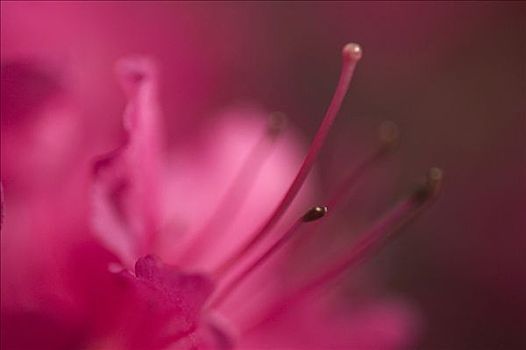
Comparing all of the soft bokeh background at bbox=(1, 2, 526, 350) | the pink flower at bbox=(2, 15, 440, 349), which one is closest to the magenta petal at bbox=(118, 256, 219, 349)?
the pink flower at bbox=(2, 15, 440, 349)

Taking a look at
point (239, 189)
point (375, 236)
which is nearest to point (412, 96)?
point (239, 189)

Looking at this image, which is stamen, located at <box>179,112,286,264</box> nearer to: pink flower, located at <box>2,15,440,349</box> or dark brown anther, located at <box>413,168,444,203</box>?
pink flower, located at <box>2,15,440,349</box>

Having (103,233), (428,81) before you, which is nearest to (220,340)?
(103,233)

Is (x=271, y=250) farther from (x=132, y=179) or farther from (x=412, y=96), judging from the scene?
(x=412, y=96)

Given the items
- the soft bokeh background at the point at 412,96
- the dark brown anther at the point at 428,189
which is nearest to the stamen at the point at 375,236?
the dark brown anther at the point at 428,189

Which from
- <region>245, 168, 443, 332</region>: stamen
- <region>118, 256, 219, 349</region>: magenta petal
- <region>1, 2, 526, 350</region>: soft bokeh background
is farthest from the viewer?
<region>1, 2, 526, 350</region>: soft bokeh background

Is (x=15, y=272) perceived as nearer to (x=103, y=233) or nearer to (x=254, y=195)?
(x=103, y=233)
